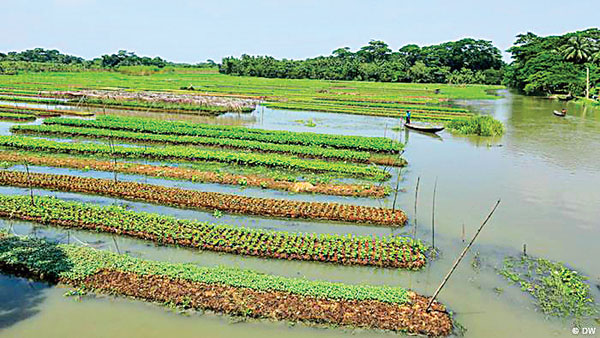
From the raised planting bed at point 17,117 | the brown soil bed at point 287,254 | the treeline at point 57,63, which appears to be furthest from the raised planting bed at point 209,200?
the treeline at point 57,63

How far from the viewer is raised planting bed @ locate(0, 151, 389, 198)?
16828 millimetres

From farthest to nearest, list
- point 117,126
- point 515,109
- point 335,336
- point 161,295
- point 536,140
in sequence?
point 515,109, point 536,140, point 117,126, point 161,295, point 335,336

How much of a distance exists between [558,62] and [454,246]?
218ft

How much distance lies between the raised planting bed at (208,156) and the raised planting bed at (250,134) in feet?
10.1

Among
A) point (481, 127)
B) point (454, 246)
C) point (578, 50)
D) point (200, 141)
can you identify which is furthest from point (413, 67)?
point (454, 246)

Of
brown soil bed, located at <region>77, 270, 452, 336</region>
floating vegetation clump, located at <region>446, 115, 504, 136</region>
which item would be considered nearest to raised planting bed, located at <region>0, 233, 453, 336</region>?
A: brown soil bed, located at <region>77, 270, 452, 336</region>

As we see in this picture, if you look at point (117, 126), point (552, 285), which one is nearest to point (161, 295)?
point (552, 285)

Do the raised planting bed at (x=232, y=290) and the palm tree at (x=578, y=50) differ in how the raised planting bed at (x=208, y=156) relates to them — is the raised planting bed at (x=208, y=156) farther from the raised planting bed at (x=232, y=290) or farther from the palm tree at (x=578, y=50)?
the palm tree at (x=578, y=50)

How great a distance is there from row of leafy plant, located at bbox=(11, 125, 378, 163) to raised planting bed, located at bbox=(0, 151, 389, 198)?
14.1 ft

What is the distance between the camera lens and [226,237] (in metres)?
12.0

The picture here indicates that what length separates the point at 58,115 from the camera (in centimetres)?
3447

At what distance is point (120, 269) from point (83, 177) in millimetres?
9231

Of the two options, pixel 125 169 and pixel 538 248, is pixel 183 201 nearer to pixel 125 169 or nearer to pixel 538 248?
pixel 125 169

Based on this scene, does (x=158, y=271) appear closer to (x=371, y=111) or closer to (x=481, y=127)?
(x=481, y=127)
